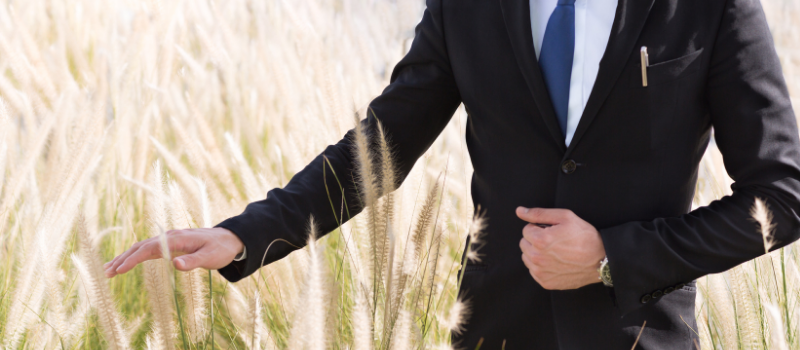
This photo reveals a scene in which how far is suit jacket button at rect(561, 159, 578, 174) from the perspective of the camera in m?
1.14

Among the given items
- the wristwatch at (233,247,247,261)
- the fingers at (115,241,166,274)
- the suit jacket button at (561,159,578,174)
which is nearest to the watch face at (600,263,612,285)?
the suit jacket button at (561,159,578,174)

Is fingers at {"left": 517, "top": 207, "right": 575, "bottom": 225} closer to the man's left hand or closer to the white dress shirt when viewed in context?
the man's left hand

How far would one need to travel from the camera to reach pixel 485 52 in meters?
1.24

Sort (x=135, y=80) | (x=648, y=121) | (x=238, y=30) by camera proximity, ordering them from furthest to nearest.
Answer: (x=238, y=30)
(x=135, y=80)
(x=648, y=121)

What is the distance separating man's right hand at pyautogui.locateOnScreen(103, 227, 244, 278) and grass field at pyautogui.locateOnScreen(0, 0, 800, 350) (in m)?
0.03

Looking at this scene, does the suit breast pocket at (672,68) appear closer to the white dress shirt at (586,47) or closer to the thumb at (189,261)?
the white dress shirt at (586,47)

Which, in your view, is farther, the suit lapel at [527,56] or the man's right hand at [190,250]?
the suit lapel at [527,56]

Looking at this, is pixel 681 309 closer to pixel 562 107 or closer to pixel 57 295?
pixel 562 107

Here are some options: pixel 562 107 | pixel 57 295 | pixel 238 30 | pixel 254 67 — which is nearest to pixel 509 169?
pixel 562 107

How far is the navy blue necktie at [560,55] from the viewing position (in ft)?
3.78

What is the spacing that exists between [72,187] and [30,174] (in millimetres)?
276

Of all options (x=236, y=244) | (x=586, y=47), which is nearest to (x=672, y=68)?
(x=586, y=47)

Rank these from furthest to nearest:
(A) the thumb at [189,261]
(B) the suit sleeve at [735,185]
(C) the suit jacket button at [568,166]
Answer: (C) the suit jacket button at [568,166], (B) the suit sleeve at [735,185], (A) the thumb at [189,261]

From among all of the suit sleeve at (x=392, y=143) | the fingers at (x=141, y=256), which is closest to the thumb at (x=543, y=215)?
the suit sleeve at (x=392, y=143)
